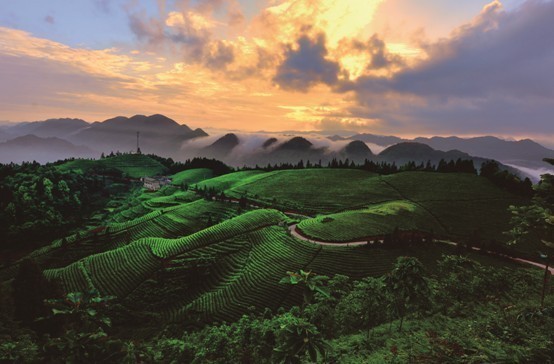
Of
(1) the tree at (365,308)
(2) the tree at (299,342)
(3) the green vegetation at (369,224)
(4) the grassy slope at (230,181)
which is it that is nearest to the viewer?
(2) the tree at (299,342)

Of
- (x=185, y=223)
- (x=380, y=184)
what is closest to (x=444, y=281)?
(x=185, y=223)

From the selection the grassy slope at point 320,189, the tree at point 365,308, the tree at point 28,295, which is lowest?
the tree at point 28,295

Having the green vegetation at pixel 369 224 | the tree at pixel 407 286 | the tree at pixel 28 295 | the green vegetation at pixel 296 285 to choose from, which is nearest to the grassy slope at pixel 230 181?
the green vegetation at pixel 296 285

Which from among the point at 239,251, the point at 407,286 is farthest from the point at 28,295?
the point at 407,286

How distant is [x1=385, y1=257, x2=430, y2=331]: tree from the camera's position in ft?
93.4

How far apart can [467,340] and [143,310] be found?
5025 centimetres

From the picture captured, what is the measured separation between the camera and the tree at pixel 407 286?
28469 mm

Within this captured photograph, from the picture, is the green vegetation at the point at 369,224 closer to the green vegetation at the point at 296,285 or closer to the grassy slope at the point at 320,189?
the green vegetation at the point at 296,285

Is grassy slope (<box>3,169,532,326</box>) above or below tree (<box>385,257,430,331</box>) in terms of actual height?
below

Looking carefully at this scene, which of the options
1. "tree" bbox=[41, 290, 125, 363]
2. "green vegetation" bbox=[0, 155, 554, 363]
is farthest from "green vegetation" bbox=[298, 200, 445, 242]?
"tree" bbox=[41, 290, 125, 363]

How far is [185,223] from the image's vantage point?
90.7m

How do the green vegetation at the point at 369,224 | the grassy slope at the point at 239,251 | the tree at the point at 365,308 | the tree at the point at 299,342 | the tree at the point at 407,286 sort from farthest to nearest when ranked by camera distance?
the green vegetation at the point at 369,224, the grassy slope at the point at 239,251, the tree at the point at 365,308, the tree at the point at 407,286, the tree at the point at 299,342

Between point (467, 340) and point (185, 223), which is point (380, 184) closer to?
point (185, 223)

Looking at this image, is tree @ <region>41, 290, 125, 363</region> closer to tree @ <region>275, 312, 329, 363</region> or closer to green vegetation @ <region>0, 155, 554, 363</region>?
green vegetation @ <region>0, 155, 554, 363</region>
